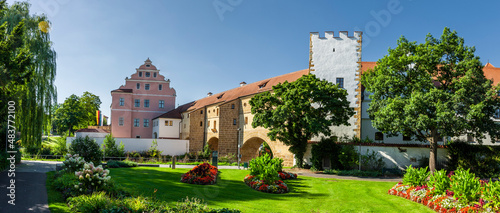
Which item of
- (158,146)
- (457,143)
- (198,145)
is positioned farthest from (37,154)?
(457,143)

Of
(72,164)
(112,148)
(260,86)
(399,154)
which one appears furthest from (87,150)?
(260,86)

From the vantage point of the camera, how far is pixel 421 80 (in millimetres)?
25484

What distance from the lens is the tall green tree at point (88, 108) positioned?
63.8 m

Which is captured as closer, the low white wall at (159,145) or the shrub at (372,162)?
the shrub at (372,162)

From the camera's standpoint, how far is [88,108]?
6675 centimetres

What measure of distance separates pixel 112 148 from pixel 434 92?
32111 mm

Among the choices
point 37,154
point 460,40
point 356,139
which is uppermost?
point 460,40

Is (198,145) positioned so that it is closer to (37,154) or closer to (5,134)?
(37,154)

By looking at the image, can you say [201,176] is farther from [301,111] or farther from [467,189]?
[301,111]

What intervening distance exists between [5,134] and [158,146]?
2395 cm

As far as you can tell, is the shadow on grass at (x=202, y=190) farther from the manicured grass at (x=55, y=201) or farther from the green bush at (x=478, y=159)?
the green bush at (x=478, y=159)

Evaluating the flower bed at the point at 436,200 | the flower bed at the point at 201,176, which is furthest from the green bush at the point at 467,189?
the flower bed at the point at 201,176

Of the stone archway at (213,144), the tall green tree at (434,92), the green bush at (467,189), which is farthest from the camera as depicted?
the stone archway at (213,144)

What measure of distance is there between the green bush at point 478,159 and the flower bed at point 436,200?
11.4m
